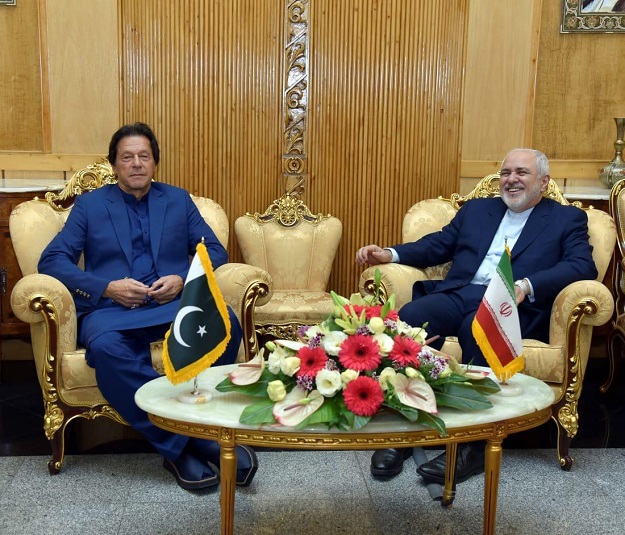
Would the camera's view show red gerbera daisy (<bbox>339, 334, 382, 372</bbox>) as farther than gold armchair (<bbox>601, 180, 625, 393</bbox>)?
No

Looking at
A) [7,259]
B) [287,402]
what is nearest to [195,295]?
[287,402]

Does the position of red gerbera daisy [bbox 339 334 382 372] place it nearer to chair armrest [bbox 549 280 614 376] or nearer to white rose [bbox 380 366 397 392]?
white rose [bbox 380 366 397 392]

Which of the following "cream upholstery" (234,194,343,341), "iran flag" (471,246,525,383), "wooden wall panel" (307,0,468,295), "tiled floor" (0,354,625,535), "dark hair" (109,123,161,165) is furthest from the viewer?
"wooden wall panel" (307,0,468,295)

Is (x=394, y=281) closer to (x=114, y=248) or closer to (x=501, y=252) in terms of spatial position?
(x=501, y=252)

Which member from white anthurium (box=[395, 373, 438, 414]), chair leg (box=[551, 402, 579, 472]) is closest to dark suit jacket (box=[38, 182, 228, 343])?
white anthurium (box=[395, 373, 438, 414])

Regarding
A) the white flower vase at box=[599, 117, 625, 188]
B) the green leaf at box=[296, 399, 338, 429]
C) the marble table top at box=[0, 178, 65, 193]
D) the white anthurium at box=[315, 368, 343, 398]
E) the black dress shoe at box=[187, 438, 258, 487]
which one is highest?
the white flower vase at box=[599, 117, 625, 188]

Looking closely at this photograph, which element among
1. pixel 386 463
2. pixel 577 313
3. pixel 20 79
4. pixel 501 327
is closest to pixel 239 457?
pixel 386 463

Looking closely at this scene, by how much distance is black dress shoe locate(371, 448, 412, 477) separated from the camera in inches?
112

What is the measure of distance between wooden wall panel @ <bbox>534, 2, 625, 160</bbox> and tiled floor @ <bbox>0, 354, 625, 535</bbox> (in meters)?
2.19

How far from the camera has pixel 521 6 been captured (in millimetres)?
4473

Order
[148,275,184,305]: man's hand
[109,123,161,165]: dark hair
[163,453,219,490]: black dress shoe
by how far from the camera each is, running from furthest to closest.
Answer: [109,123,161,165]: dark hair, [148,275,184,305]: man's hand, [163,453,219,490]: black dress shoe

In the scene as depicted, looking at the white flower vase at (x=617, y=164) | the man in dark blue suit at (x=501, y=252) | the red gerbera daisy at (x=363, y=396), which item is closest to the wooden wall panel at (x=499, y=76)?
the white flower vase at (x=617, y=164)

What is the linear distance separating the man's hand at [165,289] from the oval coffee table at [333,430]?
836 mm

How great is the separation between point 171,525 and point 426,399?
104 centimetres
